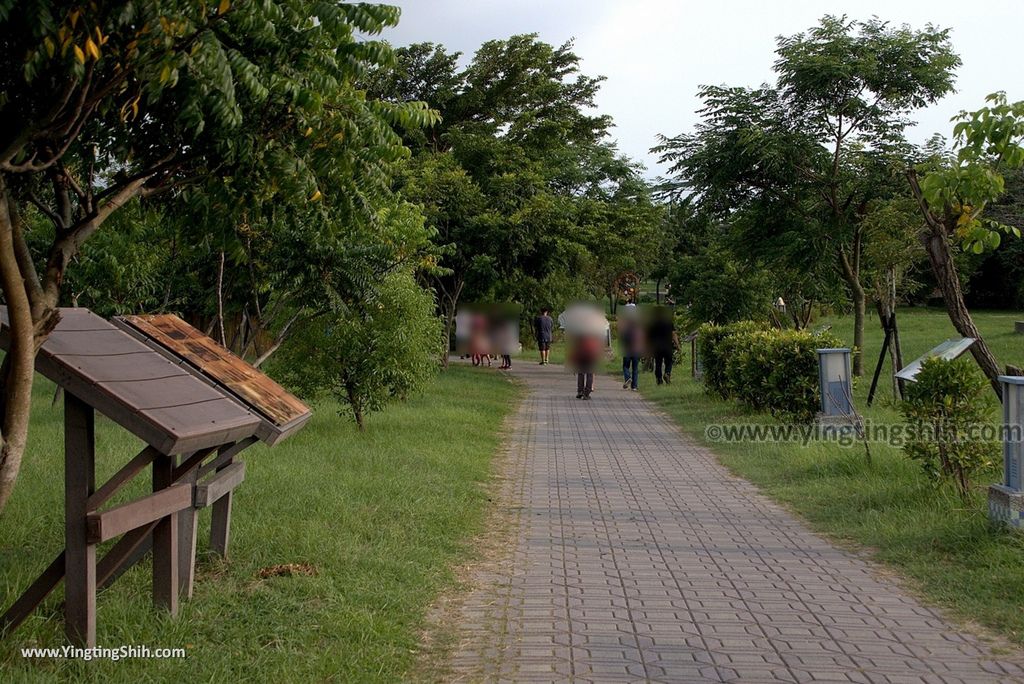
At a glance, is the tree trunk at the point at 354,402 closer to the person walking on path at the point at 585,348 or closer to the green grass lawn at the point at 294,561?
the green grass lawn at the point at 294,561

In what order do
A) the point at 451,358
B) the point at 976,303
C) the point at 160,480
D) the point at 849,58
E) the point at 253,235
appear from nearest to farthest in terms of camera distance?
the point at 160,480, the point at 253,235, the point at 849,58, the point at 451,358, the point at 976,303

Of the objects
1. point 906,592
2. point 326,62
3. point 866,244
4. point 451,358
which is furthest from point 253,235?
point 451,358

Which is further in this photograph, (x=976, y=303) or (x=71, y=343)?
(x=976, y=303)

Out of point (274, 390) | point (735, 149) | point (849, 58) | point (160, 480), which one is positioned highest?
point (849, 58)

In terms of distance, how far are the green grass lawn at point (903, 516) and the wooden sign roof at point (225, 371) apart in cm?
390

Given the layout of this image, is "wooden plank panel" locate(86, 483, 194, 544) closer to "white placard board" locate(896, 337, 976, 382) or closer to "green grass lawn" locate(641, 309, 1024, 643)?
"green grass lawn" locate(641, 309, 1024, 643)

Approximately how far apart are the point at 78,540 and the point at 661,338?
20093mm

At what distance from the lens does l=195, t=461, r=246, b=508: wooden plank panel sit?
18.6ft

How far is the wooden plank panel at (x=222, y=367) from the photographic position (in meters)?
6.01

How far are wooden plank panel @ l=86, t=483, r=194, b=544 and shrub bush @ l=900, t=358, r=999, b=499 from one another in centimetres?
602

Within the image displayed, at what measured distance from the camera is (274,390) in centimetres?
657

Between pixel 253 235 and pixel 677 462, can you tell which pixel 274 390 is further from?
pixel 677 462

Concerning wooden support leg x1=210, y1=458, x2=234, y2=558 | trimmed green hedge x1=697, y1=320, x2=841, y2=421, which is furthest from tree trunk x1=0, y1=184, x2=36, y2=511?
trimmed green hedge x1=697, y1=320, x2=841, y2=421

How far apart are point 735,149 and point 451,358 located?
18056 millimetres
